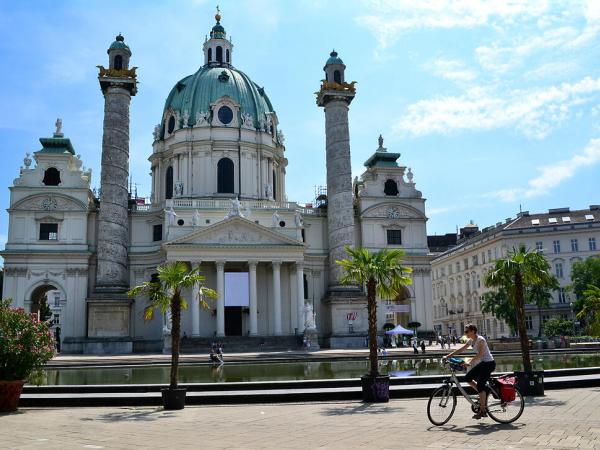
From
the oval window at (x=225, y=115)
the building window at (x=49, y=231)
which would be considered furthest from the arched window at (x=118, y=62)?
the building window at (x=49, y=231)

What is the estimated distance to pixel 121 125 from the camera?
55906 mm

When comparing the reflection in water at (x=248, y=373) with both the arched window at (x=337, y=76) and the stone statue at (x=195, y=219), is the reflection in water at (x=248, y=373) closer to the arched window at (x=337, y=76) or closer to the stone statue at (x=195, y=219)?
the stone statue at (x=195, y=219)

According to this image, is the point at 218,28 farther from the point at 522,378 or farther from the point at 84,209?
the point at 522,378

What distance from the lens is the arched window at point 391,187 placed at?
6619 centimetres

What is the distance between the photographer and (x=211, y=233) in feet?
181

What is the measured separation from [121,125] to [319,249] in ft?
76.5

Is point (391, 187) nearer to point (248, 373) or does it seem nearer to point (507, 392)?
point (248, 373)

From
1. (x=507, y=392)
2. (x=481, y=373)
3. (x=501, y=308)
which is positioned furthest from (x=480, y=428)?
(x=501, y=308)

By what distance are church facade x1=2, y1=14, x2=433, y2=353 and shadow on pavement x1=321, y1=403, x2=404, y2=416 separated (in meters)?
→ 36.5

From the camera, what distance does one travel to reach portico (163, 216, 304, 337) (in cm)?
5453

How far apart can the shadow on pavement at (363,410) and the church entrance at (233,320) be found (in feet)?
142

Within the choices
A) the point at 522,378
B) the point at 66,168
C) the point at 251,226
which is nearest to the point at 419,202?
the point at 251,226

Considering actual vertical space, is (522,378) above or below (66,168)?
below

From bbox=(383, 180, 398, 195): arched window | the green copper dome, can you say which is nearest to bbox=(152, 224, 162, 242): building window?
the green copper dome
